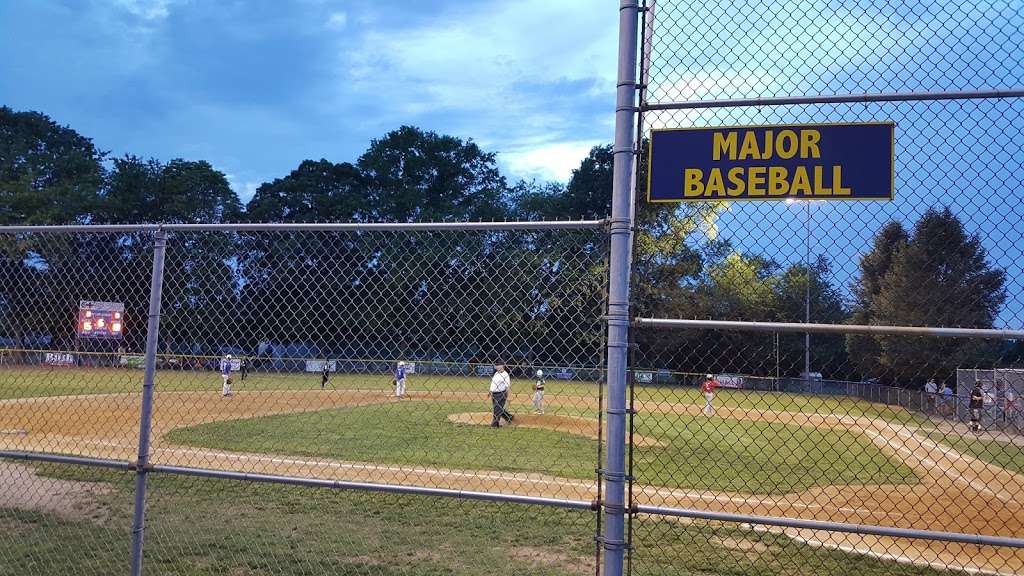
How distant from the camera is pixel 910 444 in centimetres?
1611

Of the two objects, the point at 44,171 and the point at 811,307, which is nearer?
the point at 811,307

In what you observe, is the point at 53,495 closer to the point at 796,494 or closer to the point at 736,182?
the point at 736,182

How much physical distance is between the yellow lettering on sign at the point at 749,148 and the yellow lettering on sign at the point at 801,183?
7.5 inches

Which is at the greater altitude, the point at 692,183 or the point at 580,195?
the point at 580,195

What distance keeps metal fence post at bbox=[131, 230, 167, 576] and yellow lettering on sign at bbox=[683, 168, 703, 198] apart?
3234 millimetres

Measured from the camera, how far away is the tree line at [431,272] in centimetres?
574

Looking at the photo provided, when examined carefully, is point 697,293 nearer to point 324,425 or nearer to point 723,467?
point 723,467

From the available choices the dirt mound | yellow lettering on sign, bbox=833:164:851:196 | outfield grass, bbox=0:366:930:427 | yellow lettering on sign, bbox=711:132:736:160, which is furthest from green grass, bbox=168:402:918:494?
yellow lettering on sign, bbox=711:132:736:160

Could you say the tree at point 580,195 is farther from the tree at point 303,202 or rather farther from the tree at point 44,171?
the tree at point 44,171

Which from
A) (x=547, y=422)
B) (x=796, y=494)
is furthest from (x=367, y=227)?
(x=547, y=422)

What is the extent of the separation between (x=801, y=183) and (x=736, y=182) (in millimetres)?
293

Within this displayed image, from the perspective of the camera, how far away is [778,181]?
3.26 metres

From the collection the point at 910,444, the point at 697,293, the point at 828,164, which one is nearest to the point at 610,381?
the point at 828,164

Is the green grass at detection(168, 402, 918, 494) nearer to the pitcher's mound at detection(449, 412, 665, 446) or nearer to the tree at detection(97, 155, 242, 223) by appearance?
the pitcher's mound at detection(449, 412, 665, 446)
